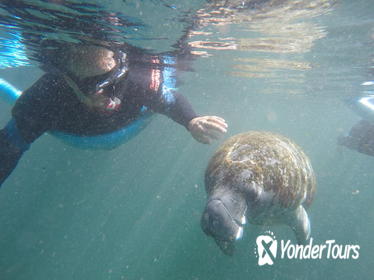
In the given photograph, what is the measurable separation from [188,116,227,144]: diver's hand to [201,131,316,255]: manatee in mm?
454

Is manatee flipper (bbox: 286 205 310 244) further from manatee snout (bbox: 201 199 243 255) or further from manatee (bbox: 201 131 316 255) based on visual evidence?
manatee snout (bbox: 201 199 243 255)

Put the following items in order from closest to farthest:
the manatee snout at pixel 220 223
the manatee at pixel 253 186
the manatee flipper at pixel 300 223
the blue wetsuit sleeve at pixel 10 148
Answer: the manatee snout at pixel 220 223 < the manatee at pixel 253 186 < the blue wetsuit sleeve at pixel 10 148 < the manatee flipper at pixel 300 223

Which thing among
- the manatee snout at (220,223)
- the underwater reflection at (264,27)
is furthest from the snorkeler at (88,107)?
the underwater reflection at (264,27)

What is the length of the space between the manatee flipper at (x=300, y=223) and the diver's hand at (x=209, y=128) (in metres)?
2.06

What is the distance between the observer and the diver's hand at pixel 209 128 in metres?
4.27

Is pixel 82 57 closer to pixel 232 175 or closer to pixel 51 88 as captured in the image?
pixel 51 88

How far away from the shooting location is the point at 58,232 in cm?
2661

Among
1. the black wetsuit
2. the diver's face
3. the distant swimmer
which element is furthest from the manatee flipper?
the distant swimmer

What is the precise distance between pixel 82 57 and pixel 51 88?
Result: 3.11ft

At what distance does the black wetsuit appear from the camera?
4.23 meters

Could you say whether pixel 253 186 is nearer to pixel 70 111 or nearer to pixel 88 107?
pixel 88 107

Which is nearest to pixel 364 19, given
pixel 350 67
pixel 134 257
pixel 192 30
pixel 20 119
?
pixel 192 30

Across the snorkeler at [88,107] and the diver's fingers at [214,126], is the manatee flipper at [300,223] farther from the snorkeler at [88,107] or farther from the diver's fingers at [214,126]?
the snorkeler at [88,107]

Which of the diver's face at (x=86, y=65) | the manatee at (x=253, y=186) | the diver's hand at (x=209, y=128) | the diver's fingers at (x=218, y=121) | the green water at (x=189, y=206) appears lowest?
the green water at (x=189, y=206)
